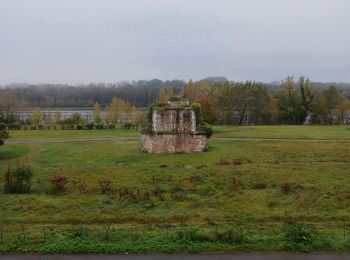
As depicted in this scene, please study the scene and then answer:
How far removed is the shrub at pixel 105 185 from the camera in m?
23.8

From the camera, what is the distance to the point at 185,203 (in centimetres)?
2136

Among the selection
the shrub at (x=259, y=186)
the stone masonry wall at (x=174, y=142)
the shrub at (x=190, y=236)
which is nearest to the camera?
the shrub at (x=190, y=236)

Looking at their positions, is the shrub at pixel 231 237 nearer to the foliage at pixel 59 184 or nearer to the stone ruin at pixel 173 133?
the foliage at pixel 59 184

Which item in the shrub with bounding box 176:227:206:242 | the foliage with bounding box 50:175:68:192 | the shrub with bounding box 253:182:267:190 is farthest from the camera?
the shrub with bounding box 253:182:267:190

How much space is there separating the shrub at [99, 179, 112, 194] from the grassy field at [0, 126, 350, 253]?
396 millimetres

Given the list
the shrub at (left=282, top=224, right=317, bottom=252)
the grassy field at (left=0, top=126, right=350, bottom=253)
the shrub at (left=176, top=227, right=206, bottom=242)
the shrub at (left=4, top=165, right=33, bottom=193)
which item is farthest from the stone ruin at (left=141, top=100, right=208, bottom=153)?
the shrub at (left=282, top=224, right=317, bottom=252)

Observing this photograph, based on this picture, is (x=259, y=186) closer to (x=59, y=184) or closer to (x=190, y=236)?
(x=59, y=184)

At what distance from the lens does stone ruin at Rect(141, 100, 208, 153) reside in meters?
40.5

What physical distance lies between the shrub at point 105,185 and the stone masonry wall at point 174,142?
14126mm

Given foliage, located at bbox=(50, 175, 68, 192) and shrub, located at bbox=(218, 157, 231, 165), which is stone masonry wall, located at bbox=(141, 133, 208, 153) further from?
foliage, located at bbox=(50, 175, 68, 192)

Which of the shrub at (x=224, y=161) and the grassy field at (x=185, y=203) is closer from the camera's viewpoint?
the grassy field at (x=185, y=203)

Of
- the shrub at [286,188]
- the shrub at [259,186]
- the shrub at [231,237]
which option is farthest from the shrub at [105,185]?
the shrub at [231,237]

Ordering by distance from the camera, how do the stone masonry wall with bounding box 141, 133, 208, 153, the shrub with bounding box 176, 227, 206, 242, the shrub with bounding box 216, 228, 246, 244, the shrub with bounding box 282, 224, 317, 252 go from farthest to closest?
the stone masonry wall with bounding box 141, 133, 208, 153 → the shrub with bounding box 176, 227, 206, 242 → the shrub with bounding box 216, 228, 246, 244 → the shrub with bounding box 282, 224, 317, 252

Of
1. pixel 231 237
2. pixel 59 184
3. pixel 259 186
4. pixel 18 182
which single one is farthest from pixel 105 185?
pixel 231 237
